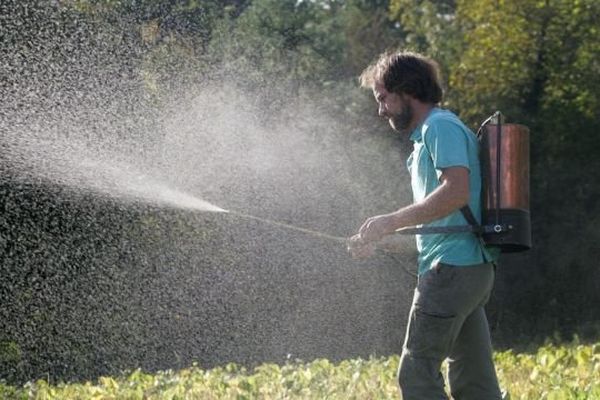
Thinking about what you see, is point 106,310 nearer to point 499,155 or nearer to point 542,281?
point 542,281

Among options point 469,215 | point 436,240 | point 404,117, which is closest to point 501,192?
point 469,215

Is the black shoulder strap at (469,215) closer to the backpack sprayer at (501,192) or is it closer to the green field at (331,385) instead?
the backpack sprayer at (501,192)

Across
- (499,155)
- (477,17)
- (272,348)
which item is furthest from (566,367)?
(477,17)

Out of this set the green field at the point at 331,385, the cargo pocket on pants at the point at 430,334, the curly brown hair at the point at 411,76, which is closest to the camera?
the cargo pocket on pants at the point at 430,334

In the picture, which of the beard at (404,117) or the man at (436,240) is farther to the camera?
the beard at (404,117)

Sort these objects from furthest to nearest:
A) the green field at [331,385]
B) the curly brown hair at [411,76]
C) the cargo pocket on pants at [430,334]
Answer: the green field at [331,385] → the curly brown hair at [411,76] → the cargo pocket on pants at [430,334]

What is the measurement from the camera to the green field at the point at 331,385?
770 cm

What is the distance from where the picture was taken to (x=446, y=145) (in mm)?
4910

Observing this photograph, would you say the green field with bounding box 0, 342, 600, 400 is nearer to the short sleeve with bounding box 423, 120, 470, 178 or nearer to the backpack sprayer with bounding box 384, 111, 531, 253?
the backpack sprayer with bounding box 384, 111, 531, 253

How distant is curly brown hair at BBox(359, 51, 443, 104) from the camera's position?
5.15 m

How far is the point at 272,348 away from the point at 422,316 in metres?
14.5

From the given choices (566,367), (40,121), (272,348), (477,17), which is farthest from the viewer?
(477,17)

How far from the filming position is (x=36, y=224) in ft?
54.3

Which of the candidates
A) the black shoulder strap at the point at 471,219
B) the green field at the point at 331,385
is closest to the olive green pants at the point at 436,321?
the black shoulder strap at the point at 471,219
